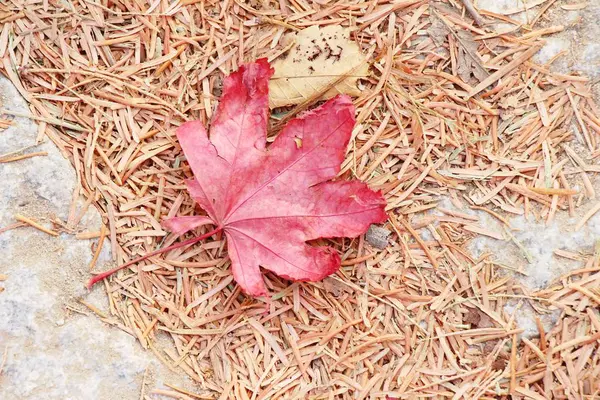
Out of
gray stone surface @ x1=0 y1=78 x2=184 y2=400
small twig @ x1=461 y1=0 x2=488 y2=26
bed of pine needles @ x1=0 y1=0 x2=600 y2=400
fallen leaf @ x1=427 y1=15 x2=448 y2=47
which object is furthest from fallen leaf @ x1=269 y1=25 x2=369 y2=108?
gray stone surface @ x1=0 y1=78 x2=184 y2=400

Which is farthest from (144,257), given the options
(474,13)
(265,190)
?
(474,13)

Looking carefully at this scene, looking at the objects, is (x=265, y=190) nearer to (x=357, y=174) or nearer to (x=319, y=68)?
(x=357, y=174)

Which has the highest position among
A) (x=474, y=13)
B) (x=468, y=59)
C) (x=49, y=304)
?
(x=474, y=13)

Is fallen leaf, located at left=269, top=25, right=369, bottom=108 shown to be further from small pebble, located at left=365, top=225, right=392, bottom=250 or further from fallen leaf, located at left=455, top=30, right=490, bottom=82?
small pebble, located at left=365, top=225, right=392, bottom=250

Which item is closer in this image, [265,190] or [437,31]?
[265,190]

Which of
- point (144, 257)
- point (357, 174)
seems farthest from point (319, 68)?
point (144, 257)

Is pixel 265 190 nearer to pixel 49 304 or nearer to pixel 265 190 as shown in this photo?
pixel 265 190

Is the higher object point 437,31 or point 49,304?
point 437,31
